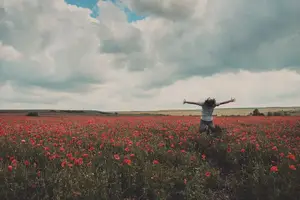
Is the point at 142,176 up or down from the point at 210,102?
down

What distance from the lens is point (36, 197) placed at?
20.4ft

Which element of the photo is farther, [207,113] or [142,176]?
[207,113]

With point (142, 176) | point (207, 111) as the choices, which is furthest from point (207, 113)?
point (142, 176)

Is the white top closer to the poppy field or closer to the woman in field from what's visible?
the woman in field

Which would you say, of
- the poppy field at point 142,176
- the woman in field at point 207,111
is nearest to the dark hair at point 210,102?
the woman in field at point 207,111

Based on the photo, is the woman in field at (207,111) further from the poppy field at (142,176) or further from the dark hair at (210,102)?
the poppy field at (142,176)

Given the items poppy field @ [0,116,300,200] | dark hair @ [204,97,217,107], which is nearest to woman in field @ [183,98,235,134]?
dark hair @ [204,97,217,107]

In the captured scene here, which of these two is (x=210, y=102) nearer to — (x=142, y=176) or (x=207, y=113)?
(x=207, y=113)

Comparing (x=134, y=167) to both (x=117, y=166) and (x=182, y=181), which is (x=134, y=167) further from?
(x=182, y=181)

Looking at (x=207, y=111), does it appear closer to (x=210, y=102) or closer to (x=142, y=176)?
(x=210, y=102)

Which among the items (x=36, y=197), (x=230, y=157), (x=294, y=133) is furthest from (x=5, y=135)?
(x=294, y=133)

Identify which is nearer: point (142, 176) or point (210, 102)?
point (142, 176)

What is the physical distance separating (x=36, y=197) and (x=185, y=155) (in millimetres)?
4303

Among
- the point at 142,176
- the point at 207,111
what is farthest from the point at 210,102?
the point at 142,176
